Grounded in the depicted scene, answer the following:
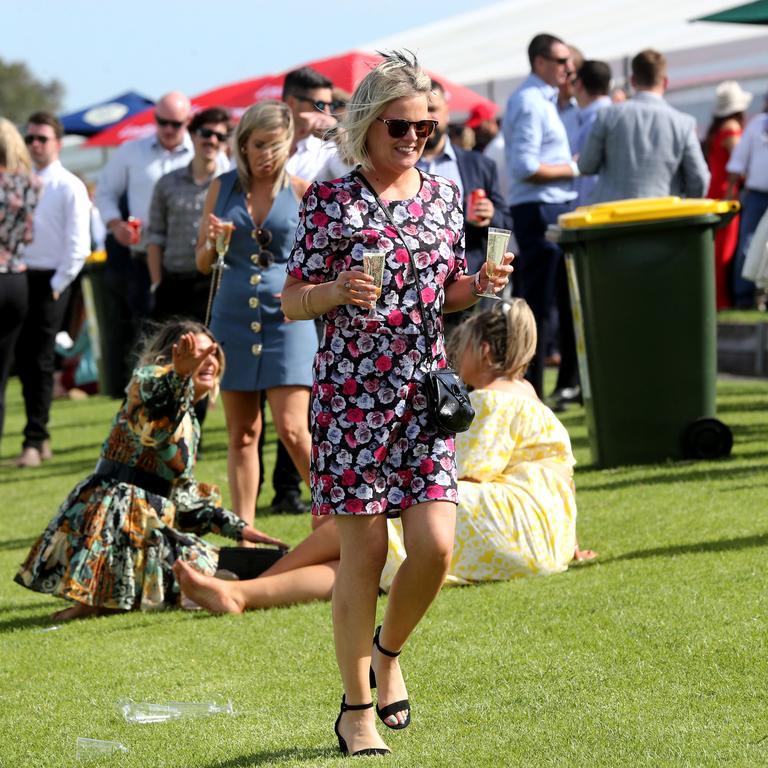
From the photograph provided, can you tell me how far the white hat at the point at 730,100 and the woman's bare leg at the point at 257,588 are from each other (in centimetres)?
1060

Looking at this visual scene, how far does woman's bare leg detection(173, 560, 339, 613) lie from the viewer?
5707 millimetres

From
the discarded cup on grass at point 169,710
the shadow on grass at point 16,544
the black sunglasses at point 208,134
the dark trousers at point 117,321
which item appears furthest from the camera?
the dark trousers at point 117,321

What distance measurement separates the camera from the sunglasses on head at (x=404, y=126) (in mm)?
3932

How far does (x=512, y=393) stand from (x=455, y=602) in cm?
92

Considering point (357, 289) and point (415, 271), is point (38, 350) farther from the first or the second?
point (357, 289)

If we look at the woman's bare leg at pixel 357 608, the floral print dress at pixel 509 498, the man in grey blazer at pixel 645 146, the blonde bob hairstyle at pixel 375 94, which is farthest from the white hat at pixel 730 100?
the woman's bare leg at pixel 357 608

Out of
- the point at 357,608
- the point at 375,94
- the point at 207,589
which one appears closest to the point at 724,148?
the point at 207,589

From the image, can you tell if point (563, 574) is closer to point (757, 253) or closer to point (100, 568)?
point (100, 568)

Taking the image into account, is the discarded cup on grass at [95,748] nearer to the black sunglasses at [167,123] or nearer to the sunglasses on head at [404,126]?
the sunglasses on head at [404,126]

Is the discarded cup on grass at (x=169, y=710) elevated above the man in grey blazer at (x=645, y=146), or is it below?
below

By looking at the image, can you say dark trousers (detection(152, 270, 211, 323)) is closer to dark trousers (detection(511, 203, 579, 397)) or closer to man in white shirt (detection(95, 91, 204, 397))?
man in white shirt (detection(95, 91, 204, 397))

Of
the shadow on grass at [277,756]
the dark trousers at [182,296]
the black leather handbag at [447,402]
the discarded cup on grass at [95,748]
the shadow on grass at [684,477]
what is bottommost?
the shadow on grass at [684,477]

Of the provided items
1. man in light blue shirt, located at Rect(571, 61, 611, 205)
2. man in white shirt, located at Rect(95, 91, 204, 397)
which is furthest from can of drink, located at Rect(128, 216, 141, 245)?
man in light blue shirt, located at Rect(571, 61, 611, 205)

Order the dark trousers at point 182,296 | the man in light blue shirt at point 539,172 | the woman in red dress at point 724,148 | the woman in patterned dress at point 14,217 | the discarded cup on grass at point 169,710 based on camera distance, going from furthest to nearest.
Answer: the woman in red dress at point 724,148
the man in light blue shirt at point 539,172
the woman in patterned dress at point 14,217
the dark trousers at point 182,296
the discarded cup on grass at point 169,710
